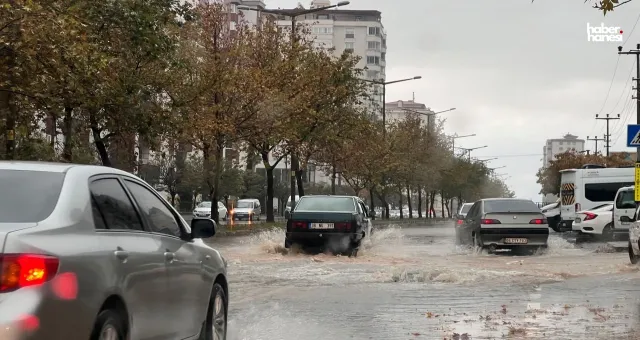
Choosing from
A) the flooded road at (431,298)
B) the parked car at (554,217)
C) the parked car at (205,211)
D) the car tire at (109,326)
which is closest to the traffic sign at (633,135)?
the flooded road at (431,298)

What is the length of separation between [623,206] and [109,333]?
25.2 meters

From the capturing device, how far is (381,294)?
547 inches

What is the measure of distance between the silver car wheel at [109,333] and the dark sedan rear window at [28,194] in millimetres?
688

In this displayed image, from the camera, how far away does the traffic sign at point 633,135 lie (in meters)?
24.9

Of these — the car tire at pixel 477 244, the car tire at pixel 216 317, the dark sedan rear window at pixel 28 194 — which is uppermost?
the dark sedan rear window at pixel 28 194

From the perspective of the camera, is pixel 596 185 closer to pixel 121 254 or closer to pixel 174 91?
pixel 174 91

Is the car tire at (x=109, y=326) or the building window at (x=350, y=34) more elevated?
the building window at (x=350, y=34)

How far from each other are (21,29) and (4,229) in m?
13.8

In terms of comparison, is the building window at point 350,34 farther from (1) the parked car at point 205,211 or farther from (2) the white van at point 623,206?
(2) the white van at point 623,206

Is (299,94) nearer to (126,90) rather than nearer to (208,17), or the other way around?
(208,17)

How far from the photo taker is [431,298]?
13.3 m

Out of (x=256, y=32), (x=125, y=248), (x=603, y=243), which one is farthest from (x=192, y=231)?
(x=256, y=32)

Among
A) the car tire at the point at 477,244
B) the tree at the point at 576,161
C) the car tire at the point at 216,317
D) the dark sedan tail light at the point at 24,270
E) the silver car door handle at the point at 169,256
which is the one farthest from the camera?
the tree at the point at 576,161

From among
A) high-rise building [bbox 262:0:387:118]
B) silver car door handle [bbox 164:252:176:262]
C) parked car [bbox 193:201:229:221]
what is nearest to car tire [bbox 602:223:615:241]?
silver car door handle [bbox 164:252:176:262]
